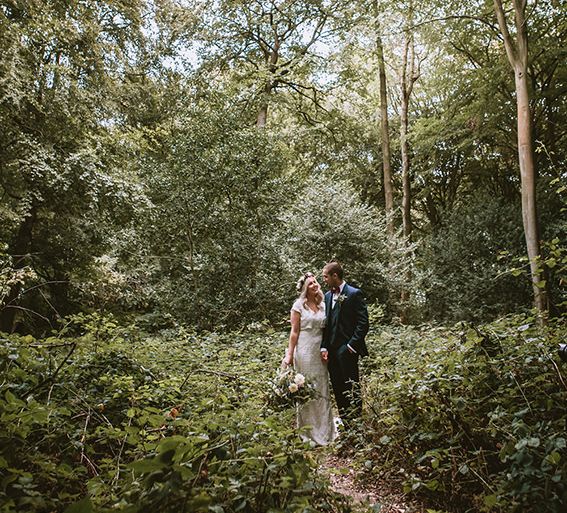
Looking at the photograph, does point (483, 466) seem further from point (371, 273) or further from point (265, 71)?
point (265, 71)

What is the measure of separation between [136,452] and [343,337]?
3.08 meters

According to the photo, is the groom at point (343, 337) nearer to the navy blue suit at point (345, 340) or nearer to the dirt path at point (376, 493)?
the navy blue suit at point (345, 340)

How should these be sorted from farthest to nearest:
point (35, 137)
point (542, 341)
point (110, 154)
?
point (110, 154)
point (35, 137)
point (542, 341)

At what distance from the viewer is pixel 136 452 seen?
215cm

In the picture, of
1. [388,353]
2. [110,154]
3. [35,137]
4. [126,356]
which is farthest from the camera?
[110,154]

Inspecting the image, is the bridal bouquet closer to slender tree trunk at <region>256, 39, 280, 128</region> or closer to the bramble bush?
the bramble bush

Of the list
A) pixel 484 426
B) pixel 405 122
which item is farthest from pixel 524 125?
pixel 405 122

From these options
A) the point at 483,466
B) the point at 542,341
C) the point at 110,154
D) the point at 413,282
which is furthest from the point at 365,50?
the point at 483,466

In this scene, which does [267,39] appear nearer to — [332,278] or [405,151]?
[405,151]

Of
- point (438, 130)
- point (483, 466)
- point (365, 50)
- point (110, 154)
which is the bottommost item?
point (483, 466)

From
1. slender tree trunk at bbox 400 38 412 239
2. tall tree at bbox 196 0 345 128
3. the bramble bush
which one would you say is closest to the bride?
the bramble bush

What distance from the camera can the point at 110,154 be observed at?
402 inches

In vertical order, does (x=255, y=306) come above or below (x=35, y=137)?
below

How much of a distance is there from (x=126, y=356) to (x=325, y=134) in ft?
51.7
